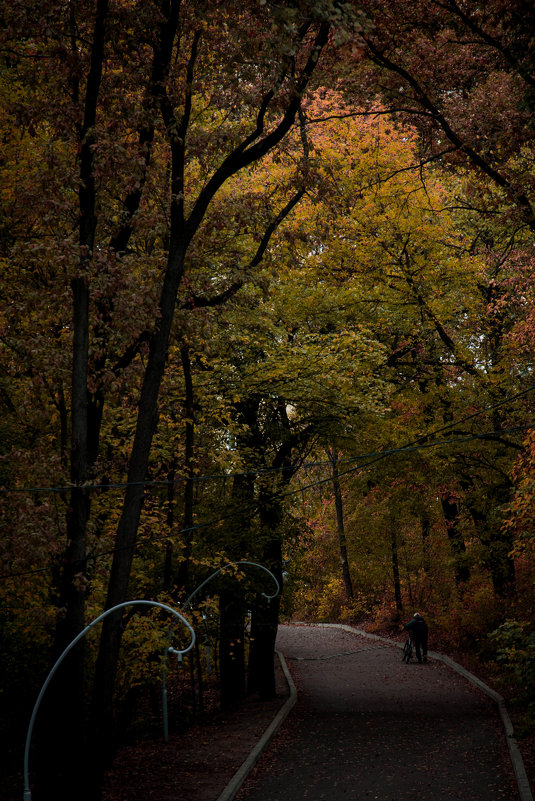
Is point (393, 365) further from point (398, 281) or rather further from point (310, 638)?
point (310, 638)

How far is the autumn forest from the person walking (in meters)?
2.11

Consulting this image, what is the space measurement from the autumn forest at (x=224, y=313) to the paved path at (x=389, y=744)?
156 cm

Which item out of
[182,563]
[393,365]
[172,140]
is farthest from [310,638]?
[172,140]

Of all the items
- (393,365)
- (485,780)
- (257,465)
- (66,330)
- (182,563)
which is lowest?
(485,780)

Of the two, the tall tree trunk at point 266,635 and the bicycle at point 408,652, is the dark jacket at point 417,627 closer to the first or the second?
the bicycle at point 408,652

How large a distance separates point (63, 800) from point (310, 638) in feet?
92.0

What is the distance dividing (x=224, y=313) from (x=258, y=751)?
8650mm

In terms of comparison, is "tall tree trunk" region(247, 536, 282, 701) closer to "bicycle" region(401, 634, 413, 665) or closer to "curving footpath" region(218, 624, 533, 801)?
"curving footpath" region(218, 624, 533, 801)

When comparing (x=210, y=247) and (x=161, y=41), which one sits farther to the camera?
(x=210, y=247)

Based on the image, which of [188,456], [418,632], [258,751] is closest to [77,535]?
[188,456]

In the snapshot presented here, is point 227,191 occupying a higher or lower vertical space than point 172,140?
higher

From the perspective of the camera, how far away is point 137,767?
1313cm

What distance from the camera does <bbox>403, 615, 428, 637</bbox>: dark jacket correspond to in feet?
75.6

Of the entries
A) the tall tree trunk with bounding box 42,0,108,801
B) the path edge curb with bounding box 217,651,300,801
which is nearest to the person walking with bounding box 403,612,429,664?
the path edge curb with bounding box 217,651,300,801
